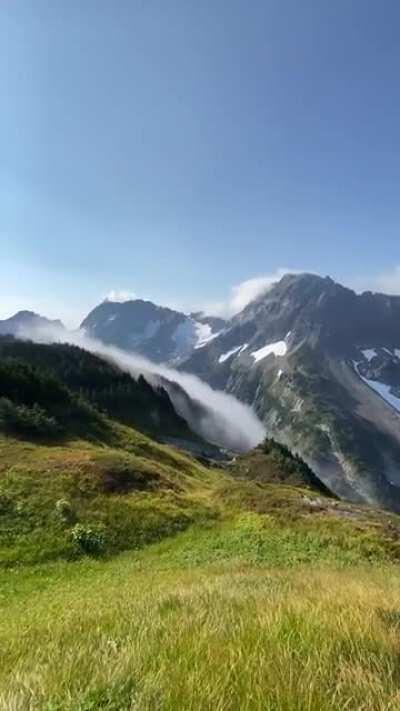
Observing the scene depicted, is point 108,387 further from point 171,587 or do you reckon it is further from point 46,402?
point 171,587

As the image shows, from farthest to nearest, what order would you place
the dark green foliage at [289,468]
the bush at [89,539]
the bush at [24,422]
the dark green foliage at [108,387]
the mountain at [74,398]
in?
the dark green foliage at [108,387], the dark green foliage at [289,468], the mountain at [74,398], the bush at [24,422], the bush at [89,539]

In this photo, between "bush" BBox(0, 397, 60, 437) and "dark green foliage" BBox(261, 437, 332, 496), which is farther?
"dark green foliage" BBox(261, 437, 332, 496)

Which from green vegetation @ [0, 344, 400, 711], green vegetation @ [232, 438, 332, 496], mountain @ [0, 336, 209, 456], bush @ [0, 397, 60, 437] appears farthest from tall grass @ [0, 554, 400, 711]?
green vegetation @ [232, 438, 332, 496]

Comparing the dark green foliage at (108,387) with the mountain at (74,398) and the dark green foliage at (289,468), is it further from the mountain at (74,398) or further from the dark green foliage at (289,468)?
the dark green foliage at (289,468)

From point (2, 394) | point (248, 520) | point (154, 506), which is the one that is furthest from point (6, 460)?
point (2, 394)

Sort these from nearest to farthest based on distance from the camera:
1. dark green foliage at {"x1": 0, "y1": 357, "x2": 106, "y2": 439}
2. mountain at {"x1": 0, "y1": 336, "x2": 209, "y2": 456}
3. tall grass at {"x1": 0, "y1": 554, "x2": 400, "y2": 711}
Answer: tall grass at {"x1": 0, "y1": 554, "x2": 400, "y2": 711}
dark green foliage at {"x1": 0, "y1": 357, "x2": 106, "y2": 439}
mountain at {"x1": 0, "y1": 336, "x2": 209, "y2": 456}

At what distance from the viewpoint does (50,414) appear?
95.5 m

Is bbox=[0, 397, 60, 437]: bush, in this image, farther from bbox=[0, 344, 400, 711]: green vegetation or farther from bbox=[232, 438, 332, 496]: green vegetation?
bbox=[232, 438, 332, 496]: green vegetation

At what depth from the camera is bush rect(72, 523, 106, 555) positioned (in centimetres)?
3644

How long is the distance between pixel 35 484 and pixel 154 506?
9485 mm

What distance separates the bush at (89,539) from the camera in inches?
1435

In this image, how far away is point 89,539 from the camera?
37.3m

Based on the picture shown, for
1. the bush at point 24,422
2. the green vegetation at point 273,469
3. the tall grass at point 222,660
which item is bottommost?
the green vegetation at point 273,469

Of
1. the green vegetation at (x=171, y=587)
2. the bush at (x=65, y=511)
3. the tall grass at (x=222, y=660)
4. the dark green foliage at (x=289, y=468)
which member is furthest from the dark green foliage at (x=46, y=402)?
the tall grass at (x=222, y=660)
